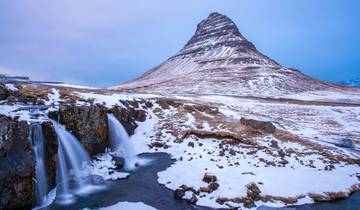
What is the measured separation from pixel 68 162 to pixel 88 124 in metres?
4.40

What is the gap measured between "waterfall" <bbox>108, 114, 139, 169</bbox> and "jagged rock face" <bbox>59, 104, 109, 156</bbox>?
0.94m

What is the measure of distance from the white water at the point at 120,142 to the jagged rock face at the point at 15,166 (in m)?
9.98

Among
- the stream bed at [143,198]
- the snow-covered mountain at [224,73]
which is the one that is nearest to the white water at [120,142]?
the stream bed at [143,198]

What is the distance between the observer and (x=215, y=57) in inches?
6353

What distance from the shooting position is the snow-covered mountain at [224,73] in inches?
4045

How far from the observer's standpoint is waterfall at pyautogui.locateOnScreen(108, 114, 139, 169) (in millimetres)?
25844

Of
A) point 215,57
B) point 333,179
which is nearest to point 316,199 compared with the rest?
point 333,179

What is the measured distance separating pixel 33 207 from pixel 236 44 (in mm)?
168721

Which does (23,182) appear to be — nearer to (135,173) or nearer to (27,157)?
(27,157)

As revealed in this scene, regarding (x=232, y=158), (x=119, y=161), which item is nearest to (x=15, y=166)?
(x=119, y=161)

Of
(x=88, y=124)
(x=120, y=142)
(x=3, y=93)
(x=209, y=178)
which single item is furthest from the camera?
(x=120, y=142)

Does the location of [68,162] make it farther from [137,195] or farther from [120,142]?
[120,142]

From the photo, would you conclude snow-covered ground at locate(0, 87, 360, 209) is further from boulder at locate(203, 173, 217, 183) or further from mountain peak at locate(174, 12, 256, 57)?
mountain peak at locate(174, 12, 256, 57)

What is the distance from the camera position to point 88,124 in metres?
24.0
